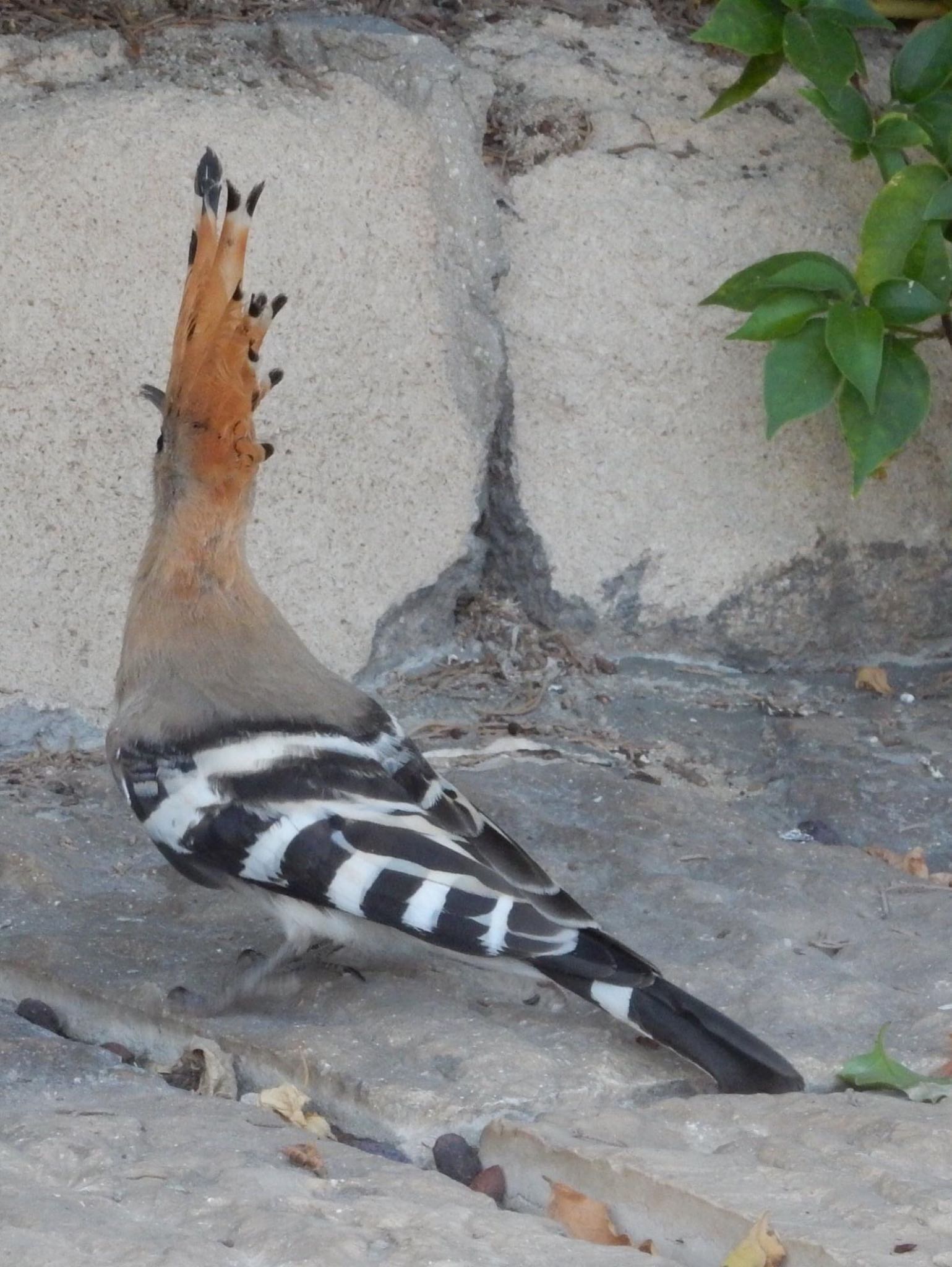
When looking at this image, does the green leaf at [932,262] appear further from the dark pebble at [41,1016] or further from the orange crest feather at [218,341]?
the dark pebble at [41,1016]

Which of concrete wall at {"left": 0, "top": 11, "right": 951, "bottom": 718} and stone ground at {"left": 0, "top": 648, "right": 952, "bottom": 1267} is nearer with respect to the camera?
stone ground at {"left": 0, "top": 648, "right": 952, "bottom": 1267}

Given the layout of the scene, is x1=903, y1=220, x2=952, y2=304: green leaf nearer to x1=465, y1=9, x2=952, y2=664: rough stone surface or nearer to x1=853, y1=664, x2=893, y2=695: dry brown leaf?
x1=465, y1=9, x2=952, y2=664: rough stone surface

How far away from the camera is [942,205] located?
2980 mm

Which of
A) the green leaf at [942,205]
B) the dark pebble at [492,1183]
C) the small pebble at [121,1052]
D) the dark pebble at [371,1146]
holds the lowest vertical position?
the small pebble at [121,1052]

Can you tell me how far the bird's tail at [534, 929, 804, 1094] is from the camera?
1.91 meters

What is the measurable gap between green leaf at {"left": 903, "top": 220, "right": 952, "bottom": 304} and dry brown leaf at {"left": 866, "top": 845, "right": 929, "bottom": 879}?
38.8 inches

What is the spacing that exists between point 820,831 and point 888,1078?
37.9 inches

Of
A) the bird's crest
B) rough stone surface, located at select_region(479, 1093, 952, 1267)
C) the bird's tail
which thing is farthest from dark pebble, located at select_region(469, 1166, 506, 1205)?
the bird's crest

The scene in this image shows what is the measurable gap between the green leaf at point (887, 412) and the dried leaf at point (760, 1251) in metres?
1.77

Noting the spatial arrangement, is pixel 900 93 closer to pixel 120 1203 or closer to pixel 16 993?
pixel 16 993

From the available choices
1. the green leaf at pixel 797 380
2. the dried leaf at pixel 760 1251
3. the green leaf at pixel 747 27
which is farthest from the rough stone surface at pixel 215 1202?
the green leaf at pixel 747 27

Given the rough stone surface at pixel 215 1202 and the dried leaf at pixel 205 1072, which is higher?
the rough stone surface at pixel 215 1202

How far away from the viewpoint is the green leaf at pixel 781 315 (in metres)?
3.07

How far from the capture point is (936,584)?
3508 mm
